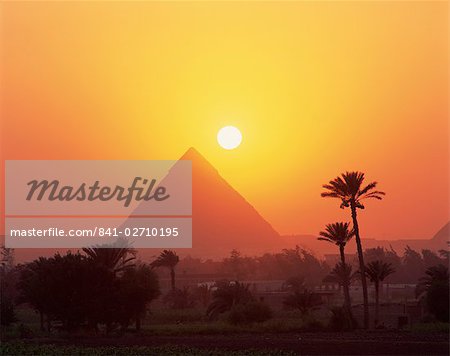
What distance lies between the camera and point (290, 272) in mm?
192625

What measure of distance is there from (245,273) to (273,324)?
127 meters

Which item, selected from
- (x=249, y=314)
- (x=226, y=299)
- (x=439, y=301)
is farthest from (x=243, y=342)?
(x=226, y=299)

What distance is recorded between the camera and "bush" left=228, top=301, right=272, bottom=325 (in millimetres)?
62562

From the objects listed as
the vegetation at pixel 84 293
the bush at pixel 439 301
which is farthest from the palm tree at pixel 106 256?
the bush at pixel 439 301

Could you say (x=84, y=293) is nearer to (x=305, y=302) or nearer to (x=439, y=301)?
(x=305, y=302)

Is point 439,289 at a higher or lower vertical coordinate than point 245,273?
lower

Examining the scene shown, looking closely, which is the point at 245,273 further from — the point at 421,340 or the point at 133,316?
the point at 421,340

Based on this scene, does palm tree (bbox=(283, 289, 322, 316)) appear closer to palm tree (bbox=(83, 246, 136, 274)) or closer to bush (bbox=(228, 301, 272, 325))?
bush (bbox=(228, 301, 272, 325))

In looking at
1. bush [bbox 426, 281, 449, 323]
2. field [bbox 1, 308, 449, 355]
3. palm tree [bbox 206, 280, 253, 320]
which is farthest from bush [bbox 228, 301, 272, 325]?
bush [bbox 426, 281, 449, 323]

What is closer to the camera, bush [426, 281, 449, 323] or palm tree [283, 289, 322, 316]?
bush [426, 281, 449, 323]

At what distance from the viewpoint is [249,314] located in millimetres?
63281

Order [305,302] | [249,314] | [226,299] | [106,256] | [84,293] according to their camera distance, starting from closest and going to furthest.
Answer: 1. [84,293]
2. [106,256]
3. [249,314]
4. [226,299]
5. [305,302]

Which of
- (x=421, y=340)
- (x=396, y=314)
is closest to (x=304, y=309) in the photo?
(x=396, y=314)

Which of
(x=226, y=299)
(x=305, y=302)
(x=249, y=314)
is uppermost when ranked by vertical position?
(x=226, y=299)
